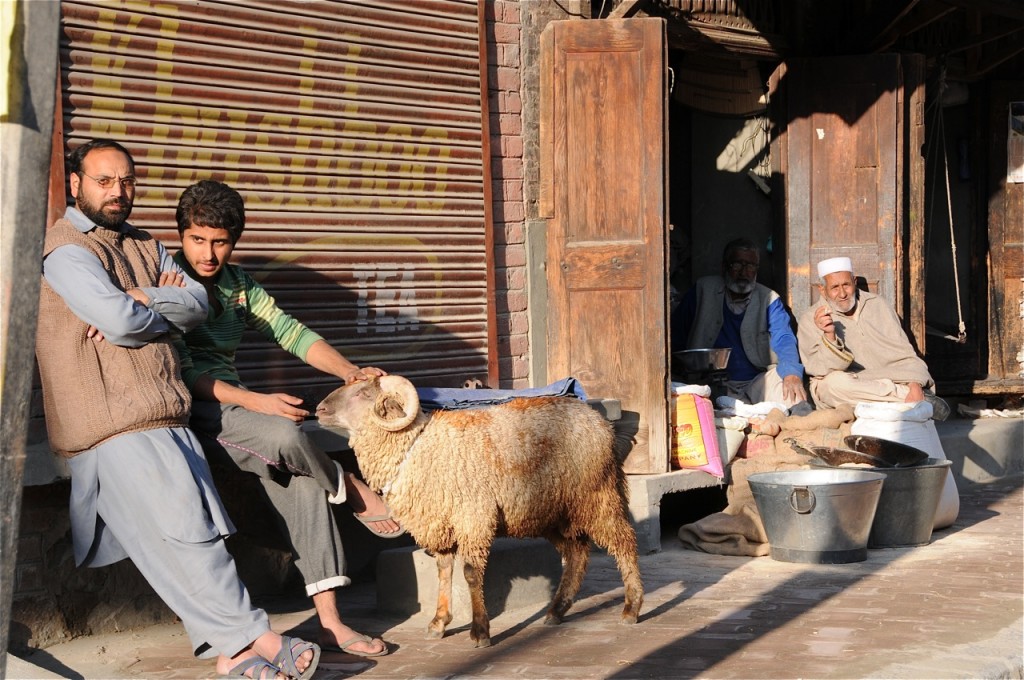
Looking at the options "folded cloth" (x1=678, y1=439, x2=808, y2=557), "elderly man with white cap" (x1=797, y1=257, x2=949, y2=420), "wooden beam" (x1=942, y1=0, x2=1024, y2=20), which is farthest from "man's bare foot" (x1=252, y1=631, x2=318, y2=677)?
"wooden beam" (x1=942, y1=0, x2=1024, y2=20)

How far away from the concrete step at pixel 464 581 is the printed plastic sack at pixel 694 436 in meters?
2.10

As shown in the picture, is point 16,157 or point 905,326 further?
point 905,326

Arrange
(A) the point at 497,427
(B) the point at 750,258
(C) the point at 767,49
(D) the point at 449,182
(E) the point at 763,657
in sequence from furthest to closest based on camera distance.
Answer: (C) the point at 767,49 < (B) the point at 750,258 < (D) the point at 449,182 < (A) the point at 497,427 < (E) the point at 763,657

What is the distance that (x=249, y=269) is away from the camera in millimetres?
6535

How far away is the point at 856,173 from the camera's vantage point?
1015 cm

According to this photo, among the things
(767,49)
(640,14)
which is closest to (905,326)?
(767,49)

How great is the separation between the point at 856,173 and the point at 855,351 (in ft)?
6.23

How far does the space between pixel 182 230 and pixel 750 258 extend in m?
5.29

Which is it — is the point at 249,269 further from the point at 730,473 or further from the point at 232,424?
the point at 730,473

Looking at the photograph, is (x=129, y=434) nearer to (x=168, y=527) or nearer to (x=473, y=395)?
(x=168, y=527)

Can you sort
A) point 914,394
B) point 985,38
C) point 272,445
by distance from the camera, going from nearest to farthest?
point 272,445 → point 914,394 → point 985,38

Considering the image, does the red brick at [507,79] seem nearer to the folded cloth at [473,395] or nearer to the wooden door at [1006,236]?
the folded cloth at [473,395]

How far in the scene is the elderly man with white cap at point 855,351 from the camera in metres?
8.58

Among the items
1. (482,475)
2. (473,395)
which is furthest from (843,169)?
(482,475)
